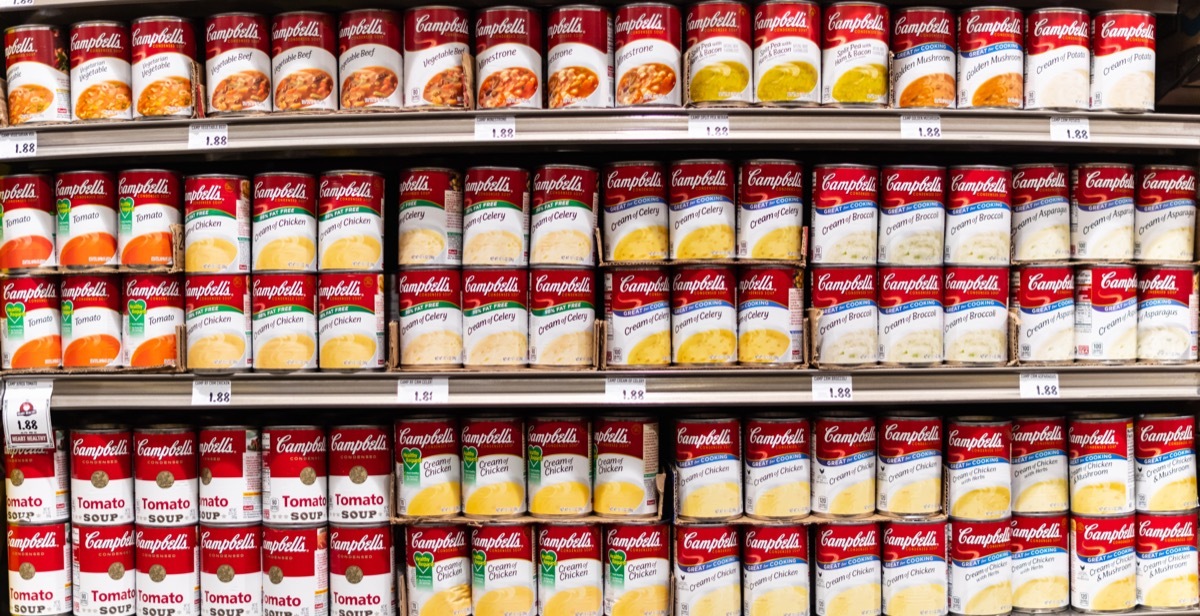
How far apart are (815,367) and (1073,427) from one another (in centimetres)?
56

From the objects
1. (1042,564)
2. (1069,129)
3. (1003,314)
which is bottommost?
(1042,564)

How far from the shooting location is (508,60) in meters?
1.53

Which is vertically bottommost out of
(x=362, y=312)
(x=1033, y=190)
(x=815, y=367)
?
(x=815, y=367)

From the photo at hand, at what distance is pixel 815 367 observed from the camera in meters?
1.56

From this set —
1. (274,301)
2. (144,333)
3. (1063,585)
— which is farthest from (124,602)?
(1063,585)

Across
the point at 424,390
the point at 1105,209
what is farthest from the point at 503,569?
the point at 1105,209

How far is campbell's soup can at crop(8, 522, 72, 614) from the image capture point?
1580 mm

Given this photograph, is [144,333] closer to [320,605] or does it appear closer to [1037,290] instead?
[320,605]

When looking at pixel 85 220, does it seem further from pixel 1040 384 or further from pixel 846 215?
pixel 1040 384

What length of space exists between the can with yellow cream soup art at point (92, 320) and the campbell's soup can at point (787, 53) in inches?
54.3

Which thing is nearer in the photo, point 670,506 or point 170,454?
point 170,454

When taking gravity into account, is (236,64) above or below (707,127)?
above

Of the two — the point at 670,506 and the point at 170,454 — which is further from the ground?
the point at 170,454

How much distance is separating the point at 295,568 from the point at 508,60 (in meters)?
1.10
